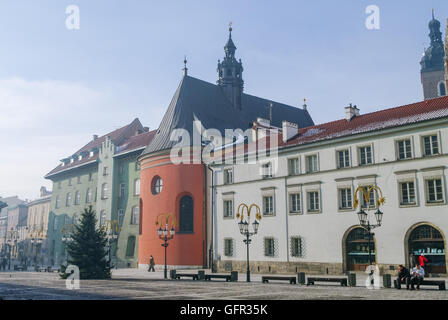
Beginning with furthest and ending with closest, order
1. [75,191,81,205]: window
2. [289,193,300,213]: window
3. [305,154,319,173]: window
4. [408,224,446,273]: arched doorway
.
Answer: [75,191,81,205]: window → [289,193,300,213]: window → [305,154,319,173]: window → [408,224,446,273]: arched doorway

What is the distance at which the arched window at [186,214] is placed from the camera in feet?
147

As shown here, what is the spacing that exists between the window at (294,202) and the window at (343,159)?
13.4ft

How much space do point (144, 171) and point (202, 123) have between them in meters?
7.83

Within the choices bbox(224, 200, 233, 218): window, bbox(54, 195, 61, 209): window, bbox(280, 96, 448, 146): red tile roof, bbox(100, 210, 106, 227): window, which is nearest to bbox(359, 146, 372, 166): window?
bbox(280, 96, 448, 146): red tile roof

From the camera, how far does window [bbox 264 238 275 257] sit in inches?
1428

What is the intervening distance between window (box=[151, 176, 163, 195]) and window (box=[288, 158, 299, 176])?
16003 millimetres

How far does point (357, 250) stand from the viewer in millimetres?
31609

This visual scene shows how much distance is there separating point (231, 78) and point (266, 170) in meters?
24.5

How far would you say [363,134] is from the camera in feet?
104

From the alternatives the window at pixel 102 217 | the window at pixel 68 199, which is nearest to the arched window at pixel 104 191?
the window at pixel 102 217

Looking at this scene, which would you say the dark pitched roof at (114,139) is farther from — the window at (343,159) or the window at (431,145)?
the window at (431,145)

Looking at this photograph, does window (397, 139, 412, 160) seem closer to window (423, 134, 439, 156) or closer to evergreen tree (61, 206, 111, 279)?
window (423, 134, 439, 156)

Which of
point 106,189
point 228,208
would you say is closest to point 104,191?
point 106,189
